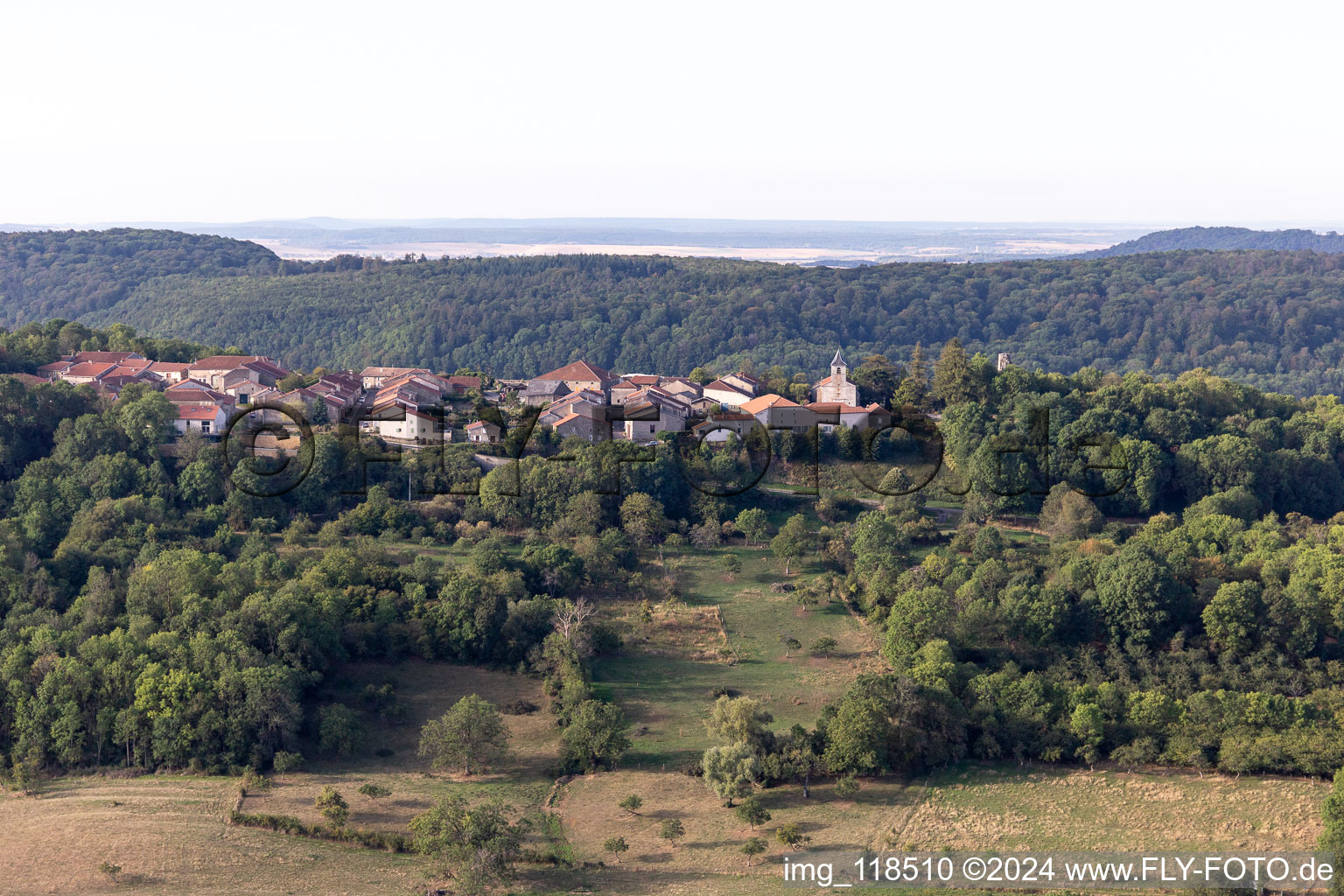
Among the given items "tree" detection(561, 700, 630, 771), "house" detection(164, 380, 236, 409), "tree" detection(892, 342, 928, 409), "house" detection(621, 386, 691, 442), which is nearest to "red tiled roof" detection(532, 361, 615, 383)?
"house" detection(621, 386, 691, 442)

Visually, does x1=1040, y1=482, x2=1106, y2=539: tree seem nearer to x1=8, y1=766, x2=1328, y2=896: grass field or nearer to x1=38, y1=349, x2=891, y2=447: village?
x1=38, y1=349, x2=891, y2=447: village

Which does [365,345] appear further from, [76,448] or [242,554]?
[242,554]

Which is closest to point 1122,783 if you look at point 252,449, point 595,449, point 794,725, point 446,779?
point 794,725

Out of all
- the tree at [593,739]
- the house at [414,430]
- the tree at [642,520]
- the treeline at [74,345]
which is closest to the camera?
the tree at [593,739]

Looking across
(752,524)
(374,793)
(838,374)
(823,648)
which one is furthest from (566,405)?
(374,793)

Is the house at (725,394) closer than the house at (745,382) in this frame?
Yes

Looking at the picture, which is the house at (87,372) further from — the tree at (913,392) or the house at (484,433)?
the tree at (913,392)

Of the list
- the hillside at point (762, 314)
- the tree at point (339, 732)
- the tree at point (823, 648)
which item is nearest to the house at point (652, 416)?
the tree at point (823, 648)
